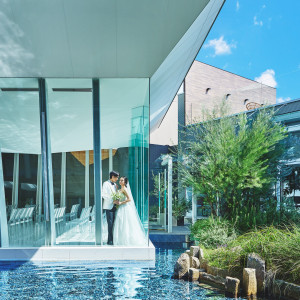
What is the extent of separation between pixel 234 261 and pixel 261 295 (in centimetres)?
69

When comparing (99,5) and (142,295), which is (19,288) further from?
(99,5)

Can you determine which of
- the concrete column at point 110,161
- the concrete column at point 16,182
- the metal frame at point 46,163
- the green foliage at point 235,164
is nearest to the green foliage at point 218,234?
the green foliage at point 235,164

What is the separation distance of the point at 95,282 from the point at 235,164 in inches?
156

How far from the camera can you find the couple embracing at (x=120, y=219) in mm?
7473

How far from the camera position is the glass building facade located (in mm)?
7363

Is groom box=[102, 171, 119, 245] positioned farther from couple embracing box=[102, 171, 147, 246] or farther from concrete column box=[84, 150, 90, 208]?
concrete column box=[84, 150, 90, 208]

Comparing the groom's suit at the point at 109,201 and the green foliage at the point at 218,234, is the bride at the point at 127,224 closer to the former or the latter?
the groom's suit at the point at 109,201

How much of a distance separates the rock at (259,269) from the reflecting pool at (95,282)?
563 mm

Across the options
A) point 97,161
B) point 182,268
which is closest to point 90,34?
point 97,161

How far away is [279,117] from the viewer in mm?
10273

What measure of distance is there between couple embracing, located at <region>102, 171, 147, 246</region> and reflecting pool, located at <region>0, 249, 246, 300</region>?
0.60 meters

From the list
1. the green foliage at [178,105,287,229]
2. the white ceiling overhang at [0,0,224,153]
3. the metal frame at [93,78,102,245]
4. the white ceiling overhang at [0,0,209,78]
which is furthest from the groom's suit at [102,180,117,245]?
the white ceiling overhang at [0,0,209,78]

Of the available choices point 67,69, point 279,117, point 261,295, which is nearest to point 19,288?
point 261,295

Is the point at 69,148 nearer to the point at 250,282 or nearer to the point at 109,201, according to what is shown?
the point at 109,201
